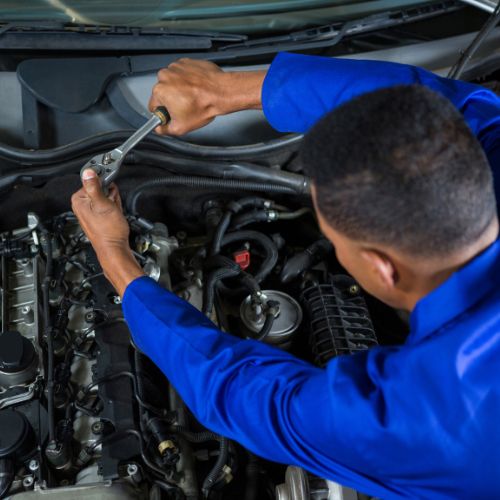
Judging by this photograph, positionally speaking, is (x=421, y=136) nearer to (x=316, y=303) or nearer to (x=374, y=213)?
(x=374, y=213)

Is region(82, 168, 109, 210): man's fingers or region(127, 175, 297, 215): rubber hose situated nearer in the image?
region(82, 168, 109, 210): man's fingers

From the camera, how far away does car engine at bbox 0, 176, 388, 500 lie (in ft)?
4.18

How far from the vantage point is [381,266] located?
0.93 meters

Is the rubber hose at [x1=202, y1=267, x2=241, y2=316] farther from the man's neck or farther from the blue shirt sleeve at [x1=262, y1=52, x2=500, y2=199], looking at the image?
the man's neck

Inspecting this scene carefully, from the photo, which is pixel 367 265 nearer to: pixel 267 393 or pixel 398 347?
pixel 398 347

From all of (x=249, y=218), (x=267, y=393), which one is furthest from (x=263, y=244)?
(x=267, y=393)

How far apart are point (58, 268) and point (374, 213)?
87 cm

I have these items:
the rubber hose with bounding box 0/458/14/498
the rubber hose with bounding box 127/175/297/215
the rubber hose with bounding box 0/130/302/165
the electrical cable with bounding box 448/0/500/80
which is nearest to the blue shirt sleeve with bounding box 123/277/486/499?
the rubber hose with bounding box 0/458/14/498

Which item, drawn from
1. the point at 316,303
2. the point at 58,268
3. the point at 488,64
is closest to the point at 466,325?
the point at 316,303

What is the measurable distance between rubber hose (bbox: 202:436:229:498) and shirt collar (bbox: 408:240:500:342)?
535mm

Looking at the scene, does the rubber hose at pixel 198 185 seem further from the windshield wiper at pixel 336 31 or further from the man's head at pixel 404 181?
the man's head at pixel 404 181

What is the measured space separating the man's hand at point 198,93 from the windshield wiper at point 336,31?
1.10ft

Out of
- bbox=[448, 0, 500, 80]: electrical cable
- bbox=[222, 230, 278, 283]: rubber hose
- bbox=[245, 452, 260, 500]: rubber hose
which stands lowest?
bbox=[245, 452, 260, 500]: rubber hose

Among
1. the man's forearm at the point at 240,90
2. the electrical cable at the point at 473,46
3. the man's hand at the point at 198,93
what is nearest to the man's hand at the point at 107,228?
the man's hand at the point at 198,93
